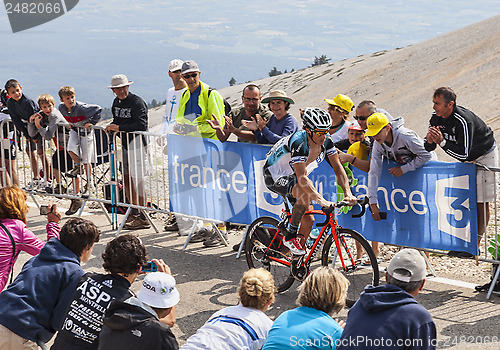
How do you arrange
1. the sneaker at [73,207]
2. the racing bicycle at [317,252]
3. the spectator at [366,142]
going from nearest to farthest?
the racing bicycle at [317,252]
the spectator at [366,142]
the sneaker at [73,207]

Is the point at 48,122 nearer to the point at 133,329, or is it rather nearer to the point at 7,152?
the point at 7,152

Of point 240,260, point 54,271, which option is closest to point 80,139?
point 240,260

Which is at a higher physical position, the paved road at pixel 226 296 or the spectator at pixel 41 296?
the spectator at pixel 41 296

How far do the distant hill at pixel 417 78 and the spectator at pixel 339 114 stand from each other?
89.3ft

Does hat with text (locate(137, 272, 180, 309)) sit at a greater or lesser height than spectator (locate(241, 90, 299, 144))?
lesser

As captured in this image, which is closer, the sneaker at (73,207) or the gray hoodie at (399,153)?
the gray hoodie at (399,153)

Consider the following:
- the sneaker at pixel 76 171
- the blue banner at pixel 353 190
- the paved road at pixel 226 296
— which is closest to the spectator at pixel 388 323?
the paved road at pixel 226 296

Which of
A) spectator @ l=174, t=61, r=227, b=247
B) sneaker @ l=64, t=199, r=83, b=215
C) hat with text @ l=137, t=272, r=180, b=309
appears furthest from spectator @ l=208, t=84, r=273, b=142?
hat with text @ l=137, t=272, r=180, b=309

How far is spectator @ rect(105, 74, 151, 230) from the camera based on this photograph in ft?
33.4

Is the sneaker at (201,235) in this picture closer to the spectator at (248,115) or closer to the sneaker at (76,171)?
the spectator at (248,115)

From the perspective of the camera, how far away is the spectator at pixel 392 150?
7383 mm

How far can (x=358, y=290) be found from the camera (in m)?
7.44

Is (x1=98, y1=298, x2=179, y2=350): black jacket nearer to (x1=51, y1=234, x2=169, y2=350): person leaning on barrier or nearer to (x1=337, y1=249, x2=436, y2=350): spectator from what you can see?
(x1=51, y1=234, x2=169, y2=350): person leaning on barrier

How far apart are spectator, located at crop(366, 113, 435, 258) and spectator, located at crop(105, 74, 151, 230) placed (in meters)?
3.90
